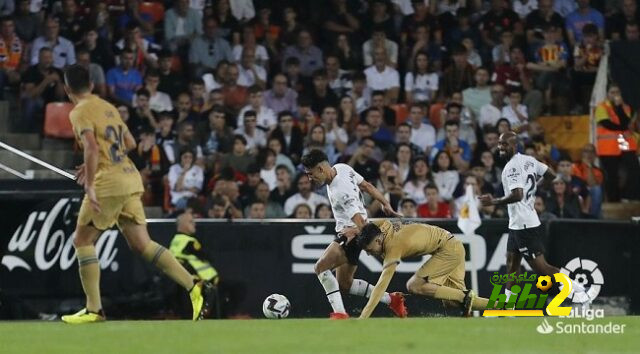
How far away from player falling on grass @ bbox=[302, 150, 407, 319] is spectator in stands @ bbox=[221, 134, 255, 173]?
16.7 ft

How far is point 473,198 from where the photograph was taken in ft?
62.3

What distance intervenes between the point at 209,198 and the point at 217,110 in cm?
193

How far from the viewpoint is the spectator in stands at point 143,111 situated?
71.5 ft

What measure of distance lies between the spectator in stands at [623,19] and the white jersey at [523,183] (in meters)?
7.64

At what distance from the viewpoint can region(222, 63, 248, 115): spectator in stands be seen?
886 inches

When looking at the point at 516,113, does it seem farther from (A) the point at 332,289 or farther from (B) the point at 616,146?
(A) the point at 332,289

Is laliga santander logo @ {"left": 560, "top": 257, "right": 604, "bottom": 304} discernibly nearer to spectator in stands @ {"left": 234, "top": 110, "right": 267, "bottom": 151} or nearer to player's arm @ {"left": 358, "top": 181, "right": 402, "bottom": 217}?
player's arm @ {"left": 358, "top": 181, "right": 402, "bottom": 217}

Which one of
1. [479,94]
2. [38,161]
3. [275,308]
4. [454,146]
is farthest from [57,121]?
[275,308]

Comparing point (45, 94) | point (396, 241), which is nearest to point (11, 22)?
point (45, 94)

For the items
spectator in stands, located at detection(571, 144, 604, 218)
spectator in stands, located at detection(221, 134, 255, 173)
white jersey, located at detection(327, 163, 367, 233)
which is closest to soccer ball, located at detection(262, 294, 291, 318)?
white jersey, located at detection(327, 163, 367, 233)

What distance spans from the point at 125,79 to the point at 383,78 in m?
3.82

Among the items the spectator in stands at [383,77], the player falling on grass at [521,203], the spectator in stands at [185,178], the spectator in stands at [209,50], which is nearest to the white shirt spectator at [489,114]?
the spectator in stands at [383,77]

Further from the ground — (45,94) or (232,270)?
(45,94)

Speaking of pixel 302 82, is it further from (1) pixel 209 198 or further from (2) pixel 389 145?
(1) pixel 209 198
